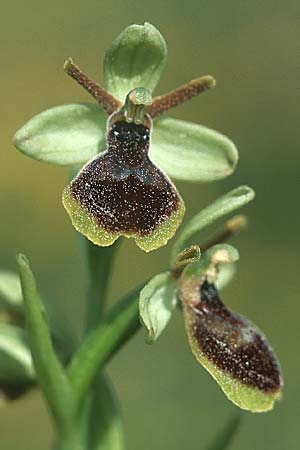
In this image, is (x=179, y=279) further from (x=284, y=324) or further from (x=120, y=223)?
(x=284, y=324)

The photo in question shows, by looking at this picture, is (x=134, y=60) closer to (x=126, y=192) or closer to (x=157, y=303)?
(x=126, y=192)

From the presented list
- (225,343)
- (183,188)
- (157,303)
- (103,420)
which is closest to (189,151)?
Answer: (157,303)

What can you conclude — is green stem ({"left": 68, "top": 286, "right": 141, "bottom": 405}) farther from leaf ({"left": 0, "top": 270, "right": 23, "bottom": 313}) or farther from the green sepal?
the green sepal

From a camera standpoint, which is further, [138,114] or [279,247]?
[279,247]

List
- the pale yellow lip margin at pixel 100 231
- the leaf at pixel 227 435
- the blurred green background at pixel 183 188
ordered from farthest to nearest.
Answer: the blurred green background at pixel 183 188, the leaf at pixel 227 435, the pale yellow lip margin at pixel 100 231

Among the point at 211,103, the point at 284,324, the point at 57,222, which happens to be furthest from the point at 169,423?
the point at 211,103

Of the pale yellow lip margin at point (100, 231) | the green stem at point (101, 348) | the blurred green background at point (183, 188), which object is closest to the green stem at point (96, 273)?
the green stem at point (101, 348)

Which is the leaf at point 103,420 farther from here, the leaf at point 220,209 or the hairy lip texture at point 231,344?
the leaf at point 220,209
